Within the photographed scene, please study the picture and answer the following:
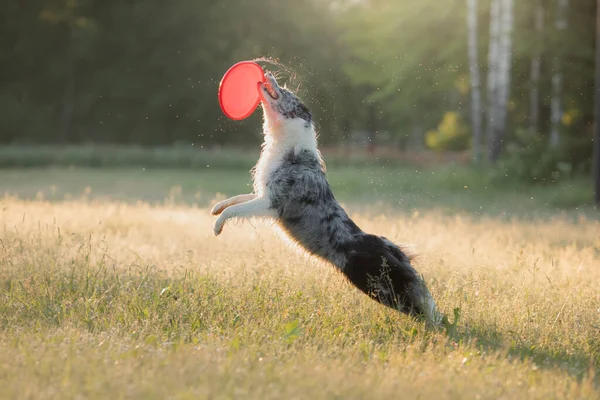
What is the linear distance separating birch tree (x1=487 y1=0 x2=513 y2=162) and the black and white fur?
1543cm

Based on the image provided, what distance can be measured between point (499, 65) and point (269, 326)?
17041mm

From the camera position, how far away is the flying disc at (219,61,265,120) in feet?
22.8

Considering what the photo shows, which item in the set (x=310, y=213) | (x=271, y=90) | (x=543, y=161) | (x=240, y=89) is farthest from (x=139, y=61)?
(x=310, y=213)

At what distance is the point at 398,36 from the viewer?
28062mm

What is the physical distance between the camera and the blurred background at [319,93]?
19422 mm

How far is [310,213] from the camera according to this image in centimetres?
629

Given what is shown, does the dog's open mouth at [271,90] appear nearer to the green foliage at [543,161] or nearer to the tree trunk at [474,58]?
the green foliage at [543,161]

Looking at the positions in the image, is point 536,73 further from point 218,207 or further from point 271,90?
point 218,207

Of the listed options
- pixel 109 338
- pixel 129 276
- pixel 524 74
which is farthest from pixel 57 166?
pixel 109 338

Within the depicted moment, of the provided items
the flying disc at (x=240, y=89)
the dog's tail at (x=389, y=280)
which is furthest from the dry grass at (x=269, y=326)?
the flying disc at (x=240, y=89)

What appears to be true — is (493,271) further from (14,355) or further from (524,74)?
(524,74)

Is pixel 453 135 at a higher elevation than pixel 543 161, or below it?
higher

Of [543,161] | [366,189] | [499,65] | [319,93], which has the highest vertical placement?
[499,65]

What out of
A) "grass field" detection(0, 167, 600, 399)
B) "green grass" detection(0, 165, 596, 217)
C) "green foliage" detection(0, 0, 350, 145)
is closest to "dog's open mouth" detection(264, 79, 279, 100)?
"grass field" detection(0, 167, 600, 399)
